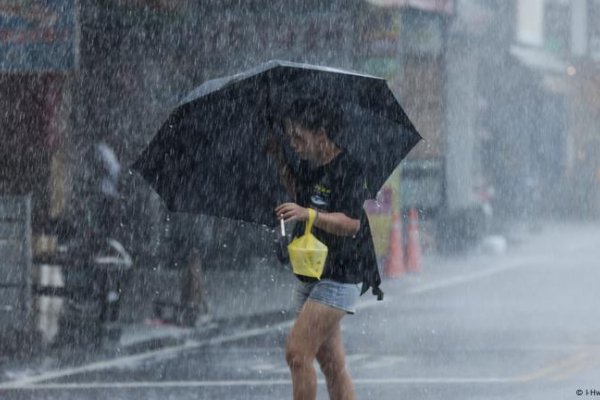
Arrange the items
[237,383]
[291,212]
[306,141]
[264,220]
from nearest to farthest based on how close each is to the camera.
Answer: [291,212]
[306,141]
[264,220]
[237,383]

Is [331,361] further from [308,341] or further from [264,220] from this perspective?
[264,220]

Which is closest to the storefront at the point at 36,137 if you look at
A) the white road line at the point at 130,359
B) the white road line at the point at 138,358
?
the white road line at the point at 138,358

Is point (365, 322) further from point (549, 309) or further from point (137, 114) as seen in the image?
point (137, 114)

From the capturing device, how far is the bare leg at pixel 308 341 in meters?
6.71

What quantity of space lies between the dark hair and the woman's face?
23 millimetres

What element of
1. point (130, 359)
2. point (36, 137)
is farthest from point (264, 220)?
point (36, 137)

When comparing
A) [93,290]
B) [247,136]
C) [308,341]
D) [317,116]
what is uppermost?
[317,116]

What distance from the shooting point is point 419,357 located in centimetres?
1093

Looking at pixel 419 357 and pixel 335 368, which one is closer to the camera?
pixel 335 368

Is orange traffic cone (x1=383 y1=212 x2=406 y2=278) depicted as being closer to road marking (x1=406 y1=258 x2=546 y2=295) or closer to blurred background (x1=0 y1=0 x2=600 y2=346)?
road marking (x1=406 y1=258 x2=546 y2=295)

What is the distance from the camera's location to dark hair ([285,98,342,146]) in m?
6.80

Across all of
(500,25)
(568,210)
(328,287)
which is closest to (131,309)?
(328,287)

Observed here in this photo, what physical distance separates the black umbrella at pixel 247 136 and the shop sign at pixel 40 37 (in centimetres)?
532

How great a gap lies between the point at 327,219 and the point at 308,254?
0.18 metres
